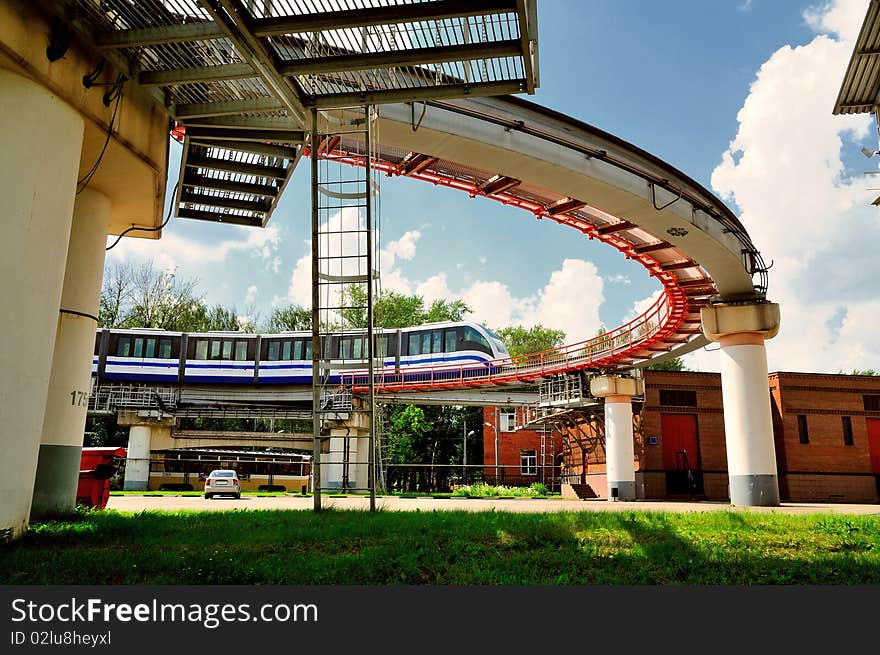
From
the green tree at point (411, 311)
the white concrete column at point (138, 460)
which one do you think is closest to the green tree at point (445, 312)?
the green tree at point (411, 311)

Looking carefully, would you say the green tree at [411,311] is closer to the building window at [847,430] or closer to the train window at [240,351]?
the train window at [240,351]

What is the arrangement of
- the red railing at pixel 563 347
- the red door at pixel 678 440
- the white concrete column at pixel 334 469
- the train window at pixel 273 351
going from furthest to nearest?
the train window at pixel 273 351
the white concrete column at pixel 334 469
the red door at pixel 678 440
the red railing at pixel 563 347

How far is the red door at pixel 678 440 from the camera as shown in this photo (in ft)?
104

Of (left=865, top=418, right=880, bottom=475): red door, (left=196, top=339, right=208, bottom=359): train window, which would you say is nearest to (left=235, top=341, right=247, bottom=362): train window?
(left=196, top=339, right=208, bottom=359): train window

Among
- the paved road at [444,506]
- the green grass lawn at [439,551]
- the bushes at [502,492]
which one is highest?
the green grass lawn at [439,551]

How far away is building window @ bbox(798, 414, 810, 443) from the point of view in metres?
30.2

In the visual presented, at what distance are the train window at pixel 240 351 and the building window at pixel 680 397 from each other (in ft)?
83.2

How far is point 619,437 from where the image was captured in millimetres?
28016

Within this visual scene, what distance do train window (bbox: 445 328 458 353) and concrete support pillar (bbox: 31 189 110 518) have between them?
28121mm

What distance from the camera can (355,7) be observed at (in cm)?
721

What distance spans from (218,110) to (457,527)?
674 cm

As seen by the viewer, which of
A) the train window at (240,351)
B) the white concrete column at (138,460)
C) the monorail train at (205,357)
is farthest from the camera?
the train window at (240,351)

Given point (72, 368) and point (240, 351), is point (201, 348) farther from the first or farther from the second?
point (72, 368)

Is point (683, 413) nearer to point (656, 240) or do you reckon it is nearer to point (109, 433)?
point (656, 240)
